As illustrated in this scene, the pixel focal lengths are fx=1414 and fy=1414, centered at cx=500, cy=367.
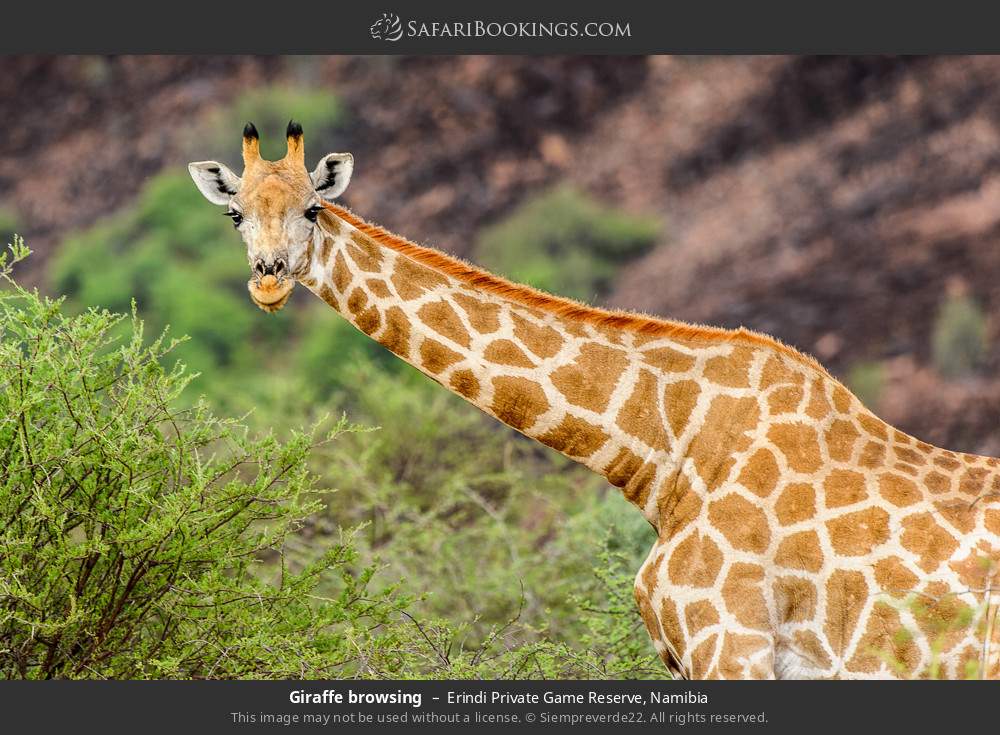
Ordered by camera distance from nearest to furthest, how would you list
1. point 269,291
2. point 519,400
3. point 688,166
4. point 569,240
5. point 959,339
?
point 269,291, point 519,400, point 959,339, point 569,240, point 688,166

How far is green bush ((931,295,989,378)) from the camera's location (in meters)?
20.8

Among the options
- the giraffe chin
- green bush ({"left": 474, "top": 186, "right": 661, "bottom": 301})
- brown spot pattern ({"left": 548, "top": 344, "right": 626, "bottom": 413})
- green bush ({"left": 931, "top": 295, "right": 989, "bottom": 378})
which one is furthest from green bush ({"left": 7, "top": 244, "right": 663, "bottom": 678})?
green bush ({"left": 474, "top": 186, "right": 661, "bottom": 301})

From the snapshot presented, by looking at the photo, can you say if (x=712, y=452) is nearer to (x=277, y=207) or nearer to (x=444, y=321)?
(x=444, y=321)

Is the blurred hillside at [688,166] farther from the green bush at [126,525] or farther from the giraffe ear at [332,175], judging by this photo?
the green bush at [126,525]

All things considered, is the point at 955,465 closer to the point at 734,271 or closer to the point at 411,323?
the point at 411,323

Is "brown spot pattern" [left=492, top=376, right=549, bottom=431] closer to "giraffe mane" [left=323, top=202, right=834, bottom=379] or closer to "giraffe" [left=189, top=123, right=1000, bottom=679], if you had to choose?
"giraffe" [left=189, top=123, right=1000, bottom=679]

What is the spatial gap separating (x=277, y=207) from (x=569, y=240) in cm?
1994

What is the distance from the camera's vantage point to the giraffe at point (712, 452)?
532 cm

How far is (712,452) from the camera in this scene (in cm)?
570

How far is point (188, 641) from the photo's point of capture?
241 inches

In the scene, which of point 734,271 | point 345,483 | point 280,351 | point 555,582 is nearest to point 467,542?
point 345,483

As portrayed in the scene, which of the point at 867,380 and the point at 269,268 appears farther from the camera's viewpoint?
the point at 867,380

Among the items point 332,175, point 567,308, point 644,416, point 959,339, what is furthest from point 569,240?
point 644,416

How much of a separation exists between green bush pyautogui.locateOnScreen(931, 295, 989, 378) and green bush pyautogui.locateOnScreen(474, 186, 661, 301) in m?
5.73
